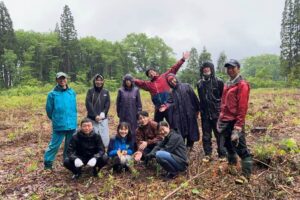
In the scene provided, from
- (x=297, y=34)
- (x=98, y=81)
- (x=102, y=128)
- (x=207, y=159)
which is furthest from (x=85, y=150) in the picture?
(x=297, y=34)

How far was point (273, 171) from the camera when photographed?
534 centimetres

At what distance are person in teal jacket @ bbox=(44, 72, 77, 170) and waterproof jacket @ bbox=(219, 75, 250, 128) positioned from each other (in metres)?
3.01

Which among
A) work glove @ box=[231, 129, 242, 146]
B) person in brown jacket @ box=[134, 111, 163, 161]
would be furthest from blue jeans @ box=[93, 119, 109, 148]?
work glove @ box=[231, 129, 242, 146]

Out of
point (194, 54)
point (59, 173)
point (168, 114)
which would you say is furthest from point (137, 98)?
point (194, 54)

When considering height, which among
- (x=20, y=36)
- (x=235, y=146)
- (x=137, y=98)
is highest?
(x=20, y=36)

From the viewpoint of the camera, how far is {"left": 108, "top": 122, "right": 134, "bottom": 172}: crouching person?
6.18 meters

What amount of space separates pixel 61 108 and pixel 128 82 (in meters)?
1.42

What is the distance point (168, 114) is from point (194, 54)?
52.3 m

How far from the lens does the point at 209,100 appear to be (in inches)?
246

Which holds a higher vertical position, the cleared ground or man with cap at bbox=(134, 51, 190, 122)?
man with cap at bbox=(134, 51, 190, 122)

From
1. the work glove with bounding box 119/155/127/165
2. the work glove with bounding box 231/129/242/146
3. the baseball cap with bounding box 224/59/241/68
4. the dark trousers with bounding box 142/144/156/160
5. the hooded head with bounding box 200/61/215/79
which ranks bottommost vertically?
the work glove with bounding box 119/155/127/165

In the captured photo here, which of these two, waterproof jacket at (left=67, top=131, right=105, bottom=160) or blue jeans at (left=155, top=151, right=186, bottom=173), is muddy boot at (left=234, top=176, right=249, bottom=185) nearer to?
blue jeans at (left=155, top=151, right=186, bottom=173)

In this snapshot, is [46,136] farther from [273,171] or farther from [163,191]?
[273,171]

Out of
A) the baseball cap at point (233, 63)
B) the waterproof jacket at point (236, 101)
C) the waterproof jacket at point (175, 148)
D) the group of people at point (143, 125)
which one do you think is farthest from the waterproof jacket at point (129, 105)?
the baseball cap at point (233, 63)
